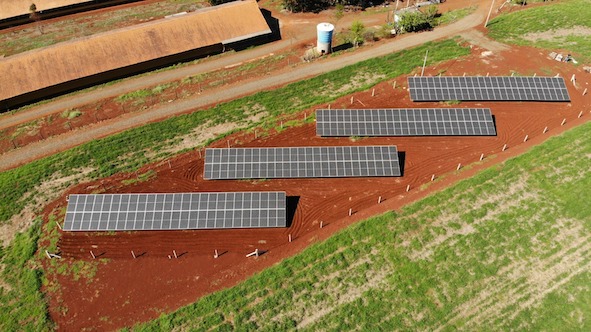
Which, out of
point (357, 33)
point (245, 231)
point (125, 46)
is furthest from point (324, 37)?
point (245, 231)

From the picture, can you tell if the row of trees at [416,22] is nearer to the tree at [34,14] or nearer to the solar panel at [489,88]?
the solar panel at [489,88]

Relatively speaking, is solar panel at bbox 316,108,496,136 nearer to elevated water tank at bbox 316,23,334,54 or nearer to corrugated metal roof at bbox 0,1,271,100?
elevated water tank at bbox 316,23,334,54

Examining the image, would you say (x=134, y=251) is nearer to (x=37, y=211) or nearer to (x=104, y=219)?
(x=104, y=219)

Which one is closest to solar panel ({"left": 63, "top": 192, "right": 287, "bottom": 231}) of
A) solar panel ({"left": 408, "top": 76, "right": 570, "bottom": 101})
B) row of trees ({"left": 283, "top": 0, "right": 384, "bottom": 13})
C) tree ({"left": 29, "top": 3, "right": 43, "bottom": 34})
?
solar panel ({"left": 408, "top": 76, "right": 570, "bottom": 101})

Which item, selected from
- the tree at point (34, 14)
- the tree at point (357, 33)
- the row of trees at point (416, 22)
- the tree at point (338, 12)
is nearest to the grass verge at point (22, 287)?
the tree at point (357, 33)

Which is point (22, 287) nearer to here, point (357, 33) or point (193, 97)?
point (193, 97)
